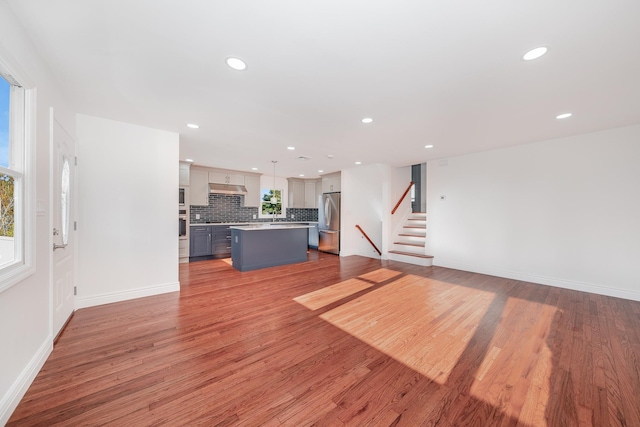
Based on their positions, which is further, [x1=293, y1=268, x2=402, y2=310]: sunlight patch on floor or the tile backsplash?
the tile backsplash

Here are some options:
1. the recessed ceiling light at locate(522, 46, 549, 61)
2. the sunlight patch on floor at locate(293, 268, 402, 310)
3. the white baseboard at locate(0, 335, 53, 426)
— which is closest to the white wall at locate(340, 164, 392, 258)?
the sunlight patch on floor at locate(293, 268, 402, 310)

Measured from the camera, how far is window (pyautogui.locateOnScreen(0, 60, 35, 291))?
147cm

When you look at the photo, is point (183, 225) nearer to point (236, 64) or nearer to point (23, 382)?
point (23, 382)

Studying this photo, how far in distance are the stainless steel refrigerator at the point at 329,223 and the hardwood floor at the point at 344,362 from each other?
12.0 feet

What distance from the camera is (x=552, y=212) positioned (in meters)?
4.03

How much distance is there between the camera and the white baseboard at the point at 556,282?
3482 millimetres

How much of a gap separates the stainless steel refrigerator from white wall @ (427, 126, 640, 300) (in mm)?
2816

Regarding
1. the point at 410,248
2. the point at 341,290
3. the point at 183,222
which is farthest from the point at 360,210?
the point at 183,222

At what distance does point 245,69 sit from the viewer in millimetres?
2000

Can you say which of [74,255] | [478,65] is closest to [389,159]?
[478,65]

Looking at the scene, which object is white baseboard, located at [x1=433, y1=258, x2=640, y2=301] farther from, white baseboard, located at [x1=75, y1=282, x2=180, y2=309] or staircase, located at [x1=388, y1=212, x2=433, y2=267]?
white baseboard, located at [x1=75, y1=282, x2=180, y2=309]

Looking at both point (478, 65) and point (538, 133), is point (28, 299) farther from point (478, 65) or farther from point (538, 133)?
point (538, 133)

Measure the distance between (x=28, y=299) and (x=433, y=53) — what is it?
348 cm

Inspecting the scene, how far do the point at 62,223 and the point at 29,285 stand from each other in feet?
3.72
